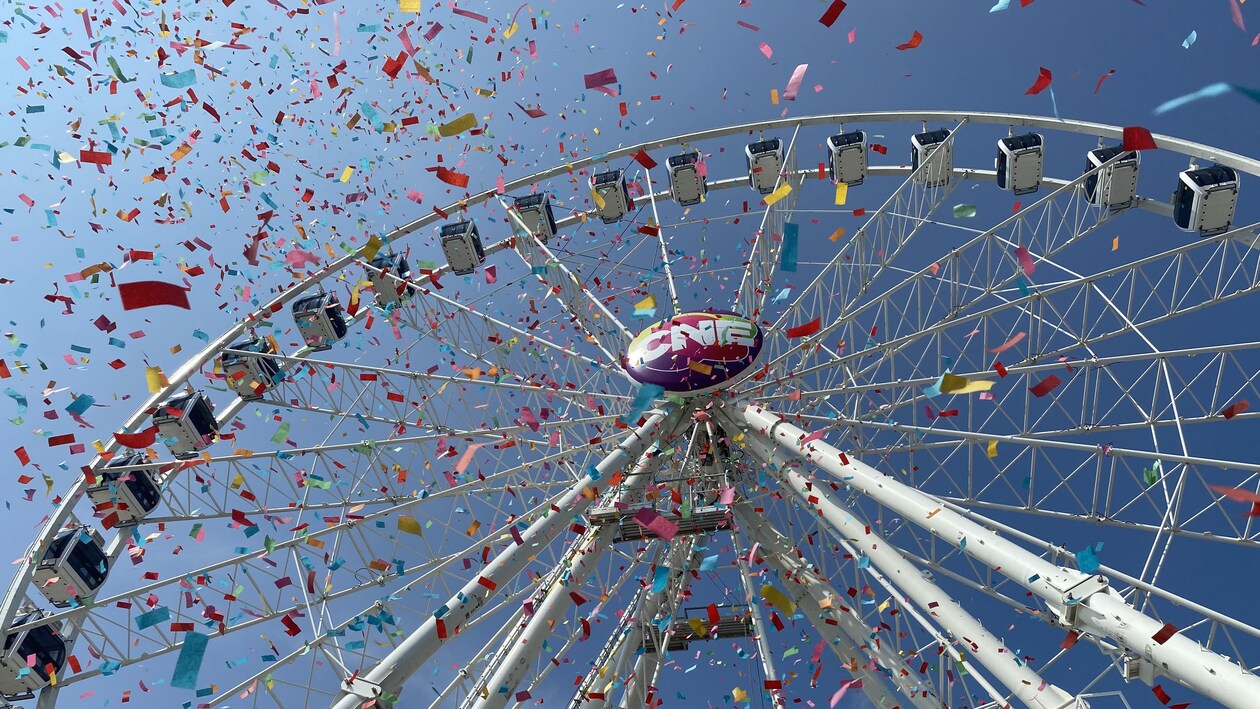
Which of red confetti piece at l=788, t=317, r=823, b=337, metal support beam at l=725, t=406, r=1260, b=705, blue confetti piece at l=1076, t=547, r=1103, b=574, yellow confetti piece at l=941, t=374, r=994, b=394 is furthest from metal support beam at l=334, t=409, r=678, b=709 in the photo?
red confetti piece at l=788, t=317, r=823, b=337

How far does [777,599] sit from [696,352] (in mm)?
6316

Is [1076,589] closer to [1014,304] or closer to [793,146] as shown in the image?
[1014,304]

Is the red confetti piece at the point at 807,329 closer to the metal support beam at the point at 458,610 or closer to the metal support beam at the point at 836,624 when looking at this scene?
the metal support beam at the point at 836,624

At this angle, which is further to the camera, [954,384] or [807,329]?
[807,329]

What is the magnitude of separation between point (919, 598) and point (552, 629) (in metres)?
6.08

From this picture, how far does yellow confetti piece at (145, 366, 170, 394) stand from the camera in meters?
20.3

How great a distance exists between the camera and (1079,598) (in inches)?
345

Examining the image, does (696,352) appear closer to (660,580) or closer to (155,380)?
(660,580)

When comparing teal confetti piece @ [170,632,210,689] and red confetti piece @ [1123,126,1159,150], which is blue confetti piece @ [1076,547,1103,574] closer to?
red confetti piece @ [1123,126,1159,150]

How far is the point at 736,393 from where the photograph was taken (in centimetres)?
1936

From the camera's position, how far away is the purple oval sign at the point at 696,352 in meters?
18.9

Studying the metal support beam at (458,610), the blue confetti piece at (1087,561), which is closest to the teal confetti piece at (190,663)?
the metal support beam at (458,610)

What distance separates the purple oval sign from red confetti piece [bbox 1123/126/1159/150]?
9.20 metres

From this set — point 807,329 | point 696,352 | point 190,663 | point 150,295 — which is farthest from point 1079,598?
point 150,295
